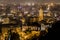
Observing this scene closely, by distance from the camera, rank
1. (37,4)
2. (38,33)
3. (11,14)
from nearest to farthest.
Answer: (38,33) → (11,14) → (37,4)

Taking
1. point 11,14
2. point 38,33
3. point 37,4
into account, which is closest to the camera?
point 38,33

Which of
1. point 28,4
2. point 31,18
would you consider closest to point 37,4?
point 28,4

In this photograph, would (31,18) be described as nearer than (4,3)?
Yes

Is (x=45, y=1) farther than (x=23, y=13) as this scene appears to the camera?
Yes

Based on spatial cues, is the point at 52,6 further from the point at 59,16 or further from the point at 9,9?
the point at 9,9

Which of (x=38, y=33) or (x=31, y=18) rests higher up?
(x=31, y=18)

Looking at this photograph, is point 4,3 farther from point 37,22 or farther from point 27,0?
point 37,22

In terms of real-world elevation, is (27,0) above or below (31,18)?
above

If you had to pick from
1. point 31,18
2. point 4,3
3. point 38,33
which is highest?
point 4,3

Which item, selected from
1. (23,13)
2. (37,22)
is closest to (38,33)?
(37,22)
